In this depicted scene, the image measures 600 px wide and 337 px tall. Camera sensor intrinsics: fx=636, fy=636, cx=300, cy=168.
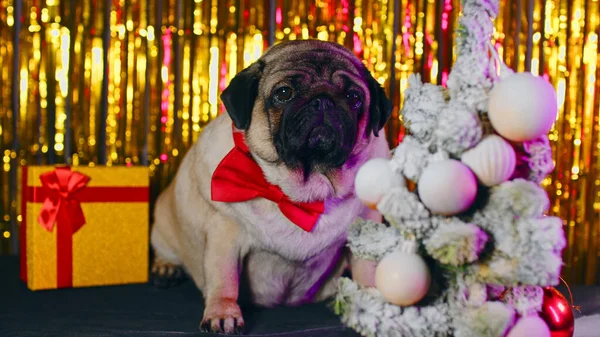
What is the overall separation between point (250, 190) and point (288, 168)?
0.13 metres

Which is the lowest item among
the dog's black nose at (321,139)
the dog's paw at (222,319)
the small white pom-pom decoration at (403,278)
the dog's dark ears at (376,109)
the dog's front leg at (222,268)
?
the dog's paw at (222,319)

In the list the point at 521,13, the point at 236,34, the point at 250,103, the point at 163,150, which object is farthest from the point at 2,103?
the point at 521,13

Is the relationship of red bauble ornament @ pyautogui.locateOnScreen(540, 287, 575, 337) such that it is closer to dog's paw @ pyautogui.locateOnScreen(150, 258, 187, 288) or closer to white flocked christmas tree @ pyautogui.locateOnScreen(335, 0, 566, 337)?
white flocked christmas tree @ pyautogui.locateOnScreen(335, 0, 566, 337)

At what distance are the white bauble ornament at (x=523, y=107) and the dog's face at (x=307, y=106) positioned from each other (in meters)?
0.62

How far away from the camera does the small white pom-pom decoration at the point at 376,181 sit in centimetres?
125

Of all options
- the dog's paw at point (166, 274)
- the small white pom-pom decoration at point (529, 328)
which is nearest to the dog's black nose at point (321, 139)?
the small white pom-pom decoration at point (529, 328)

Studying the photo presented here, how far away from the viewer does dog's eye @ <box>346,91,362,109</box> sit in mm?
1841

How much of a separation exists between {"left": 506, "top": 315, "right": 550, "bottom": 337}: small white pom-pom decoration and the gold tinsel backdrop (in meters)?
1.62

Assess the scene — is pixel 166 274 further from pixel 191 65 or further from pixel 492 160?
pixel 492 160

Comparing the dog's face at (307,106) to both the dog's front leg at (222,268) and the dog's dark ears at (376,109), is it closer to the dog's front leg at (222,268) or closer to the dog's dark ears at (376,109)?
the dog's dark ears at (376,109)

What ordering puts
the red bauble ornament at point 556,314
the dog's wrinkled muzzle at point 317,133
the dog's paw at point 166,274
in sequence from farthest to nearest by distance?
the dog's paw at point 166,274 < the dog's wrinkled muzzle at point 317,133 < the red bauble ornament at point 556,314

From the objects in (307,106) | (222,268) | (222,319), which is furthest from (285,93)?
(222,319)

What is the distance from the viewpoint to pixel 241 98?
1.84m

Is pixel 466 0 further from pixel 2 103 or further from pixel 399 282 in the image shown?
pixel 2 103
